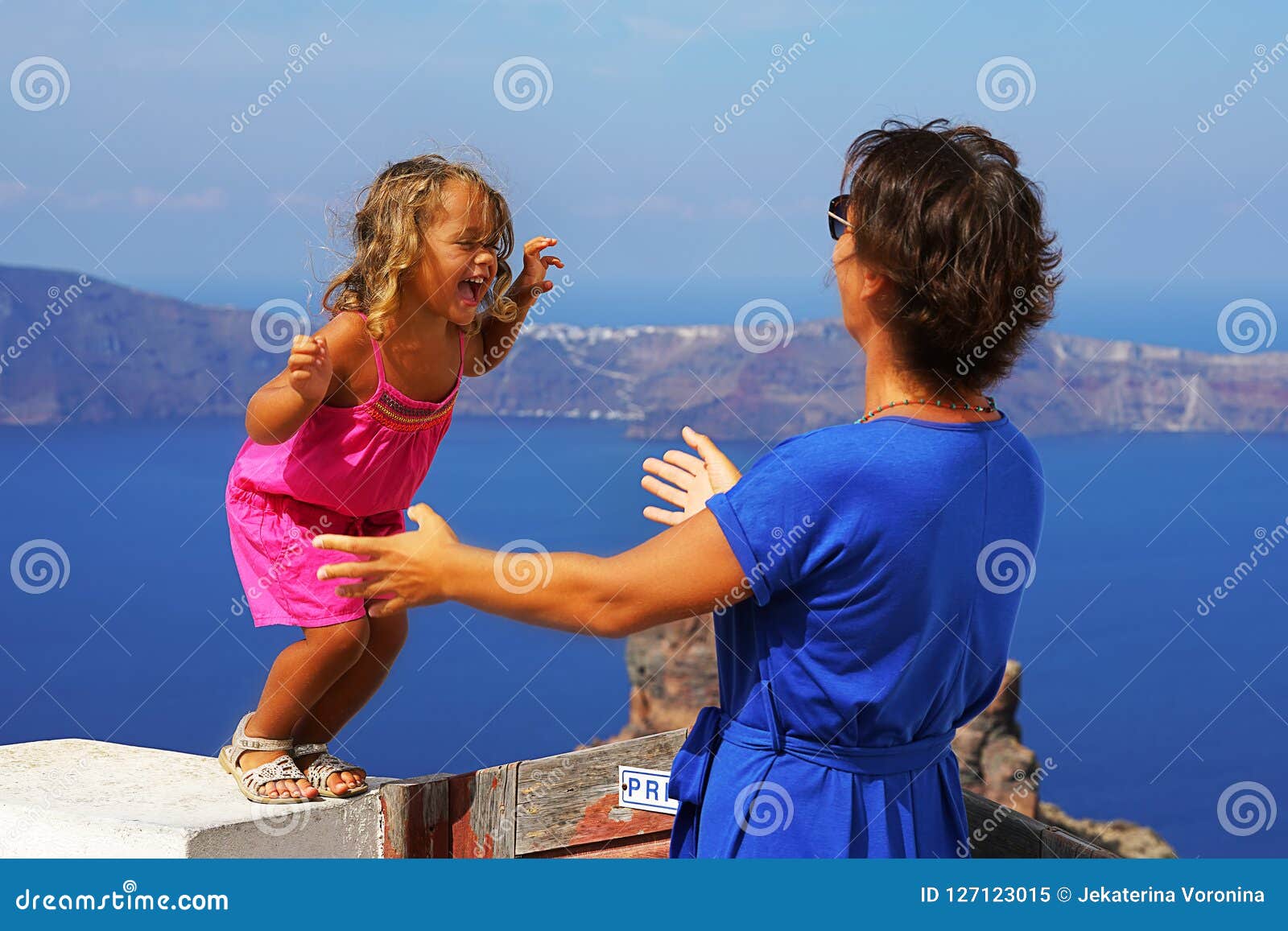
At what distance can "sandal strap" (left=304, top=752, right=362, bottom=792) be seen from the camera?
3.19 m

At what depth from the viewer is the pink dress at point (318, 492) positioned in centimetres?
301

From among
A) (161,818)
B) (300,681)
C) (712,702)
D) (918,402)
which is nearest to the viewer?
(918,402)

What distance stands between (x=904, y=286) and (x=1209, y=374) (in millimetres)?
53691

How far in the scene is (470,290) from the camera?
311 centimetres

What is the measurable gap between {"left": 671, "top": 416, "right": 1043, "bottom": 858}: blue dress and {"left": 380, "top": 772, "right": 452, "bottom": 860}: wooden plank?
4.53 feet

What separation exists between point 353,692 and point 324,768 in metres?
0.19

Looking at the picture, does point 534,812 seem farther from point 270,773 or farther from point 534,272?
point 534,272

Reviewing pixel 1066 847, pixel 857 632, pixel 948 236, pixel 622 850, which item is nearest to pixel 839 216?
pixel 948 236

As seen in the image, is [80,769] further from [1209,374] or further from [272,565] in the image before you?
[1209,374]

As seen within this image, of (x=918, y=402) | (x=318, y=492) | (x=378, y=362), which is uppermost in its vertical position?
(x=378, y=362)

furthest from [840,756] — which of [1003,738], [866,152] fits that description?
[1003,738]

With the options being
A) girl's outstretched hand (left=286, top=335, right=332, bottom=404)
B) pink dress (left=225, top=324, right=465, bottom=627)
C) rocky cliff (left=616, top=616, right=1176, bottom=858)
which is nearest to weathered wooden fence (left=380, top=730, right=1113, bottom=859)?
pink dress (left=225, top=324, right=465, bottom=627)

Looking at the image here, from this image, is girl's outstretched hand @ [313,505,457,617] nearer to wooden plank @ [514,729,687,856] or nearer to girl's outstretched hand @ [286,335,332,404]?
girl's outstretched hand @ [286,335,332,404]

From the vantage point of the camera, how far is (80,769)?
342cm
